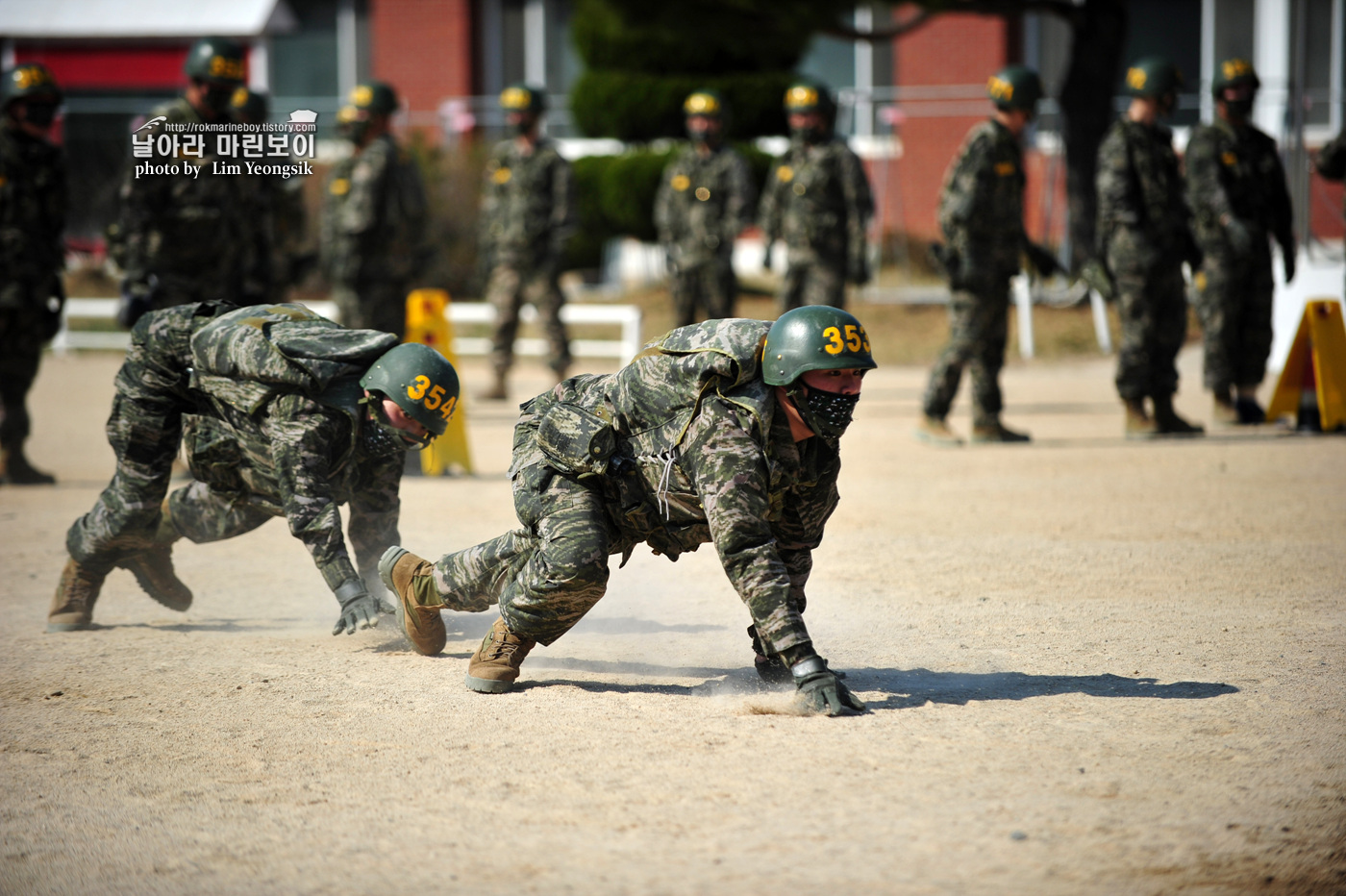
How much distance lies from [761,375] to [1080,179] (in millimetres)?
13683

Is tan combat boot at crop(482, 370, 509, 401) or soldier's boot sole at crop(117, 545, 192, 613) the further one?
tan combat boot at crop(482, 370, 509, 401)

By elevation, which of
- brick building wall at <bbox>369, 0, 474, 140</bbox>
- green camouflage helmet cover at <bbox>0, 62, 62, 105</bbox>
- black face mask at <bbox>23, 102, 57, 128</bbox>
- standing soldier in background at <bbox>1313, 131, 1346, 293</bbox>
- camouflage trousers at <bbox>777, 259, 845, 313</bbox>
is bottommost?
camouflage trousers at <bbox>777, 259, 845, 313</bbox>

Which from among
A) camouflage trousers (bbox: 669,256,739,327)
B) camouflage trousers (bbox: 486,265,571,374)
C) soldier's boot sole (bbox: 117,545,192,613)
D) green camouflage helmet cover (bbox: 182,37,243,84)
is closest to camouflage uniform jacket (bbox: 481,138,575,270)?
camouflage trousers (bbox: 486,265,571,374)

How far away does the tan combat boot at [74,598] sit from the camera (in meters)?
5.66

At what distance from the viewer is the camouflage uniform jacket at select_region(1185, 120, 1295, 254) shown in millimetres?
10273

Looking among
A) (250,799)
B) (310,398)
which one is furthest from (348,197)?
(250,799)

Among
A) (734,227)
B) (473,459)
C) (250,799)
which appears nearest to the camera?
(250,799)

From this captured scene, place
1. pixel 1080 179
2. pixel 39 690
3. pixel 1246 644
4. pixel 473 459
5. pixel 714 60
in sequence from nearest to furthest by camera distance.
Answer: pixel 39 690 < pixel 1246 644 < pixel 473 459 < pixel 1080 179 < pixel 714 60

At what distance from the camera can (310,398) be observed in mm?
5113

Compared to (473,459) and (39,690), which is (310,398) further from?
(473,459)

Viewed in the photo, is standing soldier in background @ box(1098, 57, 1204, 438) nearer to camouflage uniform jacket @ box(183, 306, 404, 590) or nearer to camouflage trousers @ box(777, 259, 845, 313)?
camouflage trousers @ box(777, 259, 845, 313)

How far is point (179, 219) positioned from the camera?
8.80m

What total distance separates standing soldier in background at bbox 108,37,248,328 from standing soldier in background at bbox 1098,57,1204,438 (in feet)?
19.8

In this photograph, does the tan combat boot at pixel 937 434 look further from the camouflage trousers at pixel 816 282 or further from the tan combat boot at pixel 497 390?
the tan combat boot at pixel 497 390
